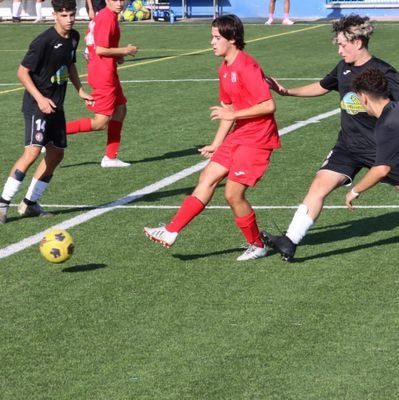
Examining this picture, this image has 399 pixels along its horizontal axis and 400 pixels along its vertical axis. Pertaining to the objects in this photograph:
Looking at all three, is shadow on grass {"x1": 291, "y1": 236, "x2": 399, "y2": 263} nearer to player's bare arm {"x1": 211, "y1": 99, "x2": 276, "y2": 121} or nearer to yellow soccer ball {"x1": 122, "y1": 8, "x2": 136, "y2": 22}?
player's bare arm {"x1": 211, "y1": 99, "x2": 276, "y2": 121}

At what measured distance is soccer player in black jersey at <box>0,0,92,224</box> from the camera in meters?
11.7

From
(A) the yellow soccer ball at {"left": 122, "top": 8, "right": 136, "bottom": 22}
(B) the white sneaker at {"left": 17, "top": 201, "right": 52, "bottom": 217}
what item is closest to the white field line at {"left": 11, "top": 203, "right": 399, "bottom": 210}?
(B) the white sneaker at {"left": 17, "top": 201, "right": 52, "bottom": 217}

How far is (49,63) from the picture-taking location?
38.8 ft

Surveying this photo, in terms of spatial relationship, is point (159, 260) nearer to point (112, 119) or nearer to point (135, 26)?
point (112, 119)

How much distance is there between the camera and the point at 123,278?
951cm

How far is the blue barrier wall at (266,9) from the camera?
40.7m

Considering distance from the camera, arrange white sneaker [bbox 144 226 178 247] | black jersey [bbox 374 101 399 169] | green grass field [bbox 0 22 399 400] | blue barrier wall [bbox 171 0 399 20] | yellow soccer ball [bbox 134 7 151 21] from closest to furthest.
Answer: green grass field [bbox 0 22 399 400]
black jersey [bbox 374 101 399 169]
white sneaker [bbox 144 226 178 247]
yellow soccer ball [bbox 134 7 151 21]
blue barrier wall [bbox 171 0 399 20]

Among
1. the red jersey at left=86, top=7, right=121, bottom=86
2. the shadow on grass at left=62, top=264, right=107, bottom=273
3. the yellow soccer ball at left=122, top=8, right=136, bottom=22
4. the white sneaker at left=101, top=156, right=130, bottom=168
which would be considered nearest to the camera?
the shadow on grass at left=62, top=264, right=107, bottom=273

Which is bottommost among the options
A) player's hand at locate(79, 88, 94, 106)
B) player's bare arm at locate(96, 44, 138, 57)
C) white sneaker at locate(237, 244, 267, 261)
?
white sneaker at locate(237, 244, 267, 261)

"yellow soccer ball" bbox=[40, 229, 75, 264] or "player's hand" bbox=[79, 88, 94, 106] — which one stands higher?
"player's hand" bbox=[79, 88, 94, 106]

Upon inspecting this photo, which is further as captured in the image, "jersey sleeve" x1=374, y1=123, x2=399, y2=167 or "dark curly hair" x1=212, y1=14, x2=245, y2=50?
"dark curly hair" x1=212, y1=14, x2=245, y2=50

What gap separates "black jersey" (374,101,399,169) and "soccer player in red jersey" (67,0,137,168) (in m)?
6.37

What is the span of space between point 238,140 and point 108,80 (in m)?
5.20

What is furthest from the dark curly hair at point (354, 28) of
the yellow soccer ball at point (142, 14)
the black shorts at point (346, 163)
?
the yellow soccer ball at point (142, 14)
